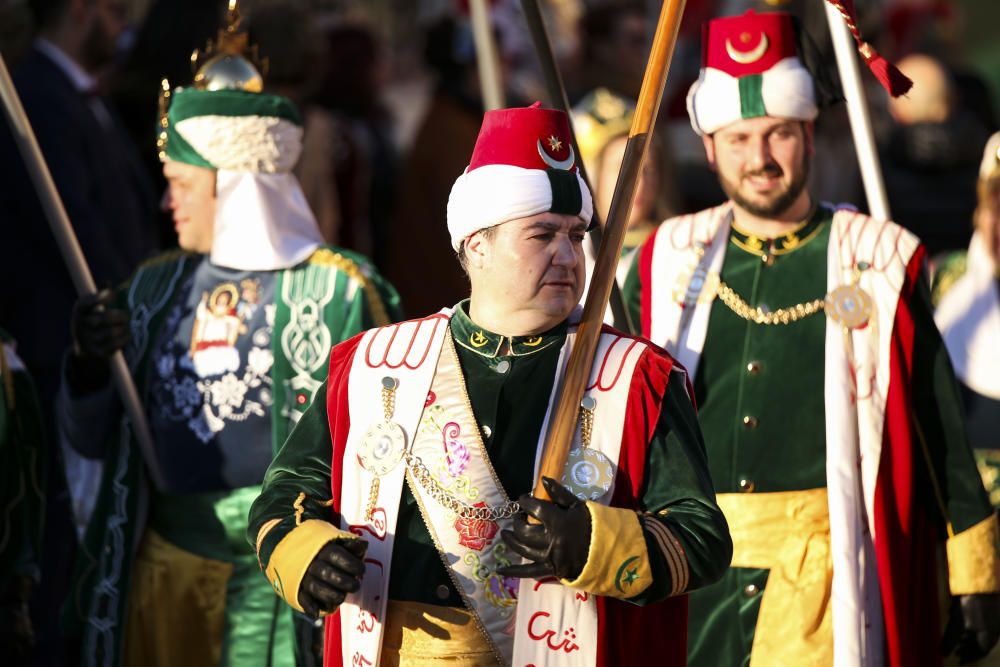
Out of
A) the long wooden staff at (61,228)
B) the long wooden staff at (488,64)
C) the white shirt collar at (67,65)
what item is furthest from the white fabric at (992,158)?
the white shirt collar at (67,65)

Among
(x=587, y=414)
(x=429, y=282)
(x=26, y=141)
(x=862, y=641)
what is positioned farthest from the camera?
(x=429, y=282)

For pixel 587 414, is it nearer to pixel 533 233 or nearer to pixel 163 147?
pixel 533 233

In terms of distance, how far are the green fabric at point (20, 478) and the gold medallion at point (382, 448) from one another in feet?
6.05

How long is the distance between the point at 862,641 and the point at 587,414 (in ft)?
4.71

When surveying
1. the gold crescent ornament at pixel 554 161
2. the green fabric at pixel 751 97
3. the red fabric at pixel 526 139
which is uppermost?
the green fabric at pixel 751 97

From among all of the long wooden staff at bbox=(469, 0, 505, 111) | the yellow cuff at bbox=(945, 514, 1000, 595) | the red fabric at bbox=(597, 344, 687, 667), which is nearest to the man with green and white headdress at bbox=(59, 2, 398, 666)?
the long wooden staff at bbox=(469, 0, 505, 111)

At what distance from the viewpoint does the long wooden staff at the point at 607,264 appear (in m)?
4.13

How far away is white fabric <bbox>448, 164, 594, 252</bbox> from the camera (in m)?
Answer: 4.24

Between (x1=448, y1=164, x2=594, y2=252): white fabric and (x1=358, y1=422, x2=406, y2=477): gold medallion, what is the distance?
0.48 meters

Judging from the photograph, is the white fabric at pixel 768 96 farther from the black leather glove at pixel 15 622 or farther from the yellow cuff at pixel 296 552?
the black leather glove at pixel 15 622

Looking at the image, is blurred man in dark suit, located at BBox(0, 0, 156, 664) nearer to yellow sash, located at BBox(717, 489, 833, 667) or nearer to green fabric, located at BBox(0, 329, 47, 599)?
green fabric, located at BBox(0, 329, 47, 599)

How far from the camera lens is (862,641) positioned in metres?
5.20

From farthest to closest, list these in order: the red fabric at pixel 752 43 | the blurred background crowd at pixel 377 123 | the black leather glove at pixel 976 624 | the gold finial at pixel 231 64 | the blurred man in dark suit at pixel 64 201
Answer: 1. the blurred background crowd at pixel 377 123
2. the blurred man in dark suit at pixel 64 201
3. the gold finial at pixel 231 64
4. the red fabric at pixel 752 43
5. the black leather glove at pixel 976 624

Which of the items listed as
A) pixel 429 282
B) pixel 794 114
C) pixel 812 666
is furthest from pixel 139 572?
pixel 429 282
